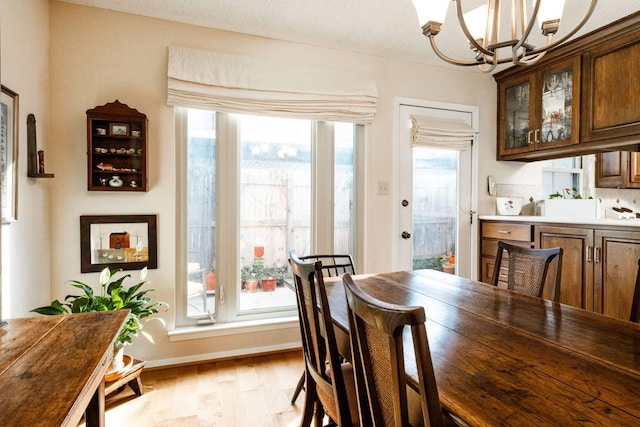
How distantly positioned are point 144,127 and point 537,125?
121 inches

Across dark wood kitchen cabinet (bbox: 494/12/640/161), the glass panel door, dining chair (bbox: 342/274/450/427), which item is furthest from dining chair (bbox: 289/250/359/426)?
dark wood kitchen cabinet (bbox: 494/12/640/161)

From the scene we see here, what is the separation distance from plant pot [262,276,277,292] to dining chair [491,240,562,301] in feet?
5.20

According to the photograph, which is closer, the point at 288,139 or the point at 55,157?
the point at 55,157

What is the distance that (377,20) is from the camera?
2420 mm

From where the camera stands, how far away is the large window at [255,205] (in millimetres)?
2553

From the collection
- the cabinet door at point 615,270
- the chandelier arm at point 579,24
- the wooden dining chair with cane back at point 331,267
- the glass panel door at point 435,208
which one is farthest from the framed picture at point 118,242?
the cabinet door at point 615,270

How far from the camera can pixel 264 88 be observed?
2.57 metres

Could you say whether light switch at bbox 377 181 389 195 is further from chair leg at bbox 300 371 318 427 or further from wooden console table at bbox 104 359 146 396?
wooden console table at bbox 104 359 146 396

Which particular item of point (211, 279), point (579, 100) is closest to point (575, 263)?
point (579, 100)

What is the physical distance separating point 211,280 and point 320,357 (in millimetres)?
1490

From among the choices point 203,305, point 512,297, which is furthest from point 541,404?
point 203,305

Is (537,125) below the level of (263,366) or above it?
above

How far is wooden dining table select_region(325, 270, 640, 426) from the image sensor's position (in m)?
0.70

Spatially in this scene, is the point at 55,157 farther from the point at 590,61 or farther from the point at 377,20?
the point at 590,61
